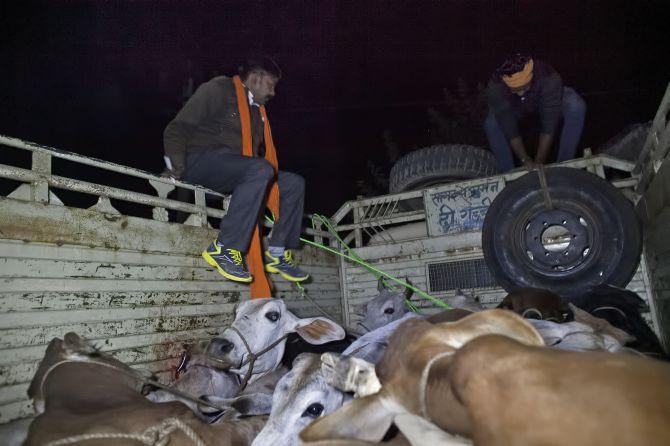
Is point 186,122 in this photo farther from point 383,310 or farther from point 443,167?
point 443,167

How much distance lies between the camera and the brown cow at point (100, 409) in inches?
66.7

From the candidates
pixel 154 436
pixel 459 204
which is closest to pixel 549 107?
pixel 459 204

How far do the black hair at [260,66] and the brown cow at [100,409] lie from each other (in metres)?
2.93

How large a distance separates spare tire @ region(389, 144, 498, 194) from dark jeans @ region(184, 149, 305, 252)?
1.70m

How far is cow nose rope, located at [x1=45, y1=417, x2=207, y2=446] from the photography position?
163 cm

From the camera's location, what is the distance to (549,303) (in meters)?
3.01

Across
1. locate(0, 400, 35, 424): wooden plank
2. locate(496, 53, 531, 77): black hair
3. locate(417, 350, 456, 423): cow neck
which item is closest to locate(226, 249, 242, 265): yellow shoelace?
locate(0, 400, 35, 424): wooden plank

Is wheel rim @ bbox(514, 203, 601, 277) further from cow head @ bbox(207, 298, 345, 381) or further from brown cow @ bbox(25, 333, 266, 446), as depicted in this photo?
brown cow @ bbox(25, 333, 266, 446)

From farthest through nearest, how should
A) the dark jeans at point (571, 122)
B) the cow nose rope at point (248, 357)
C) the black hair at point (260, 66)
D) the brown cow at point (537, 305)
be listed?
the dark jeans at point (571, 122), the black hair at point (260, 66), the cow nose rope at point (248, 357), the brown cow at point (537, 305)

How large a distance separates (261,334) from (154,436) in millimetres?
1639

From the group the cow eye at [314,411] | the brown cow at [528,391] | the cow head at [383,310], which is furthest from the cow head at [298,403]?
the cow head at [383,310]

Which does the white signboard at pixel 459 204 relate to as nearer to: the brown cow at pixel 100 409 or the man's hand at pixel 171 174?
the man's hand at pixel 171 174

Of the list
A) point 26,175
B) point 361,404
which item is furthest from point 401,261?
point 361,404

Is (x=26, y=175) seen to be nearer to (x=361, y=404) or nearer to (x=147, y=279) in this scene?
(x=147, y=279)
